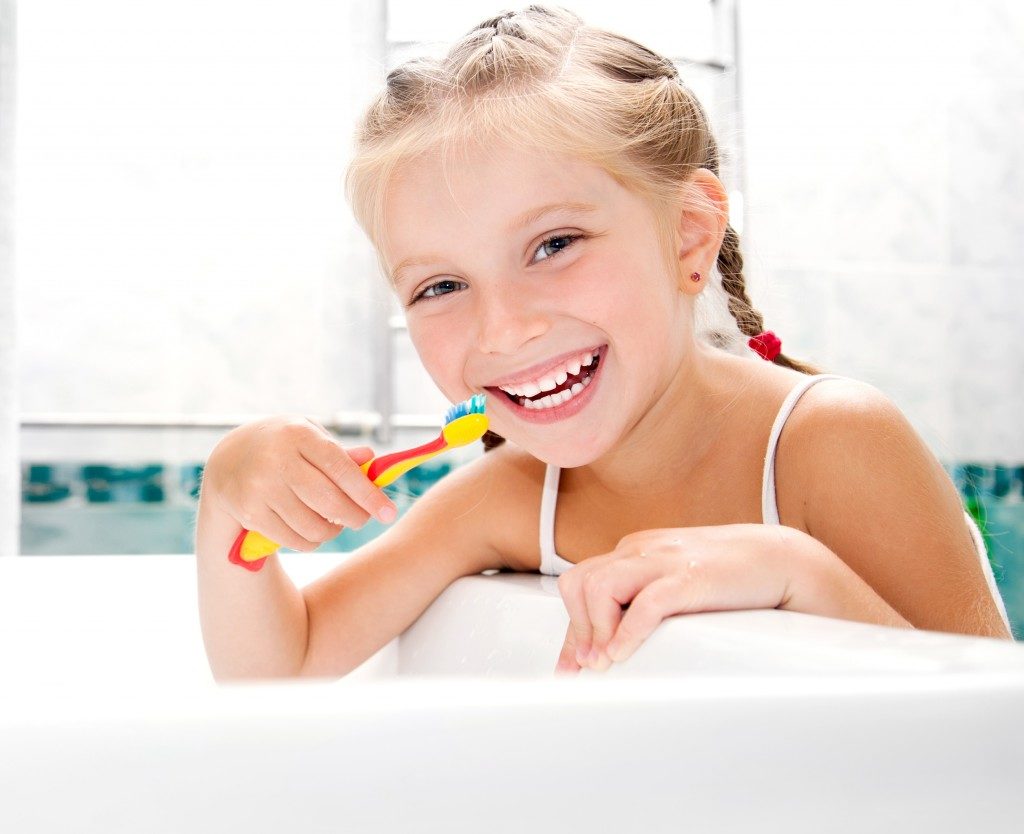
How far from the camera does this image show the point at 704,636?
445 mm

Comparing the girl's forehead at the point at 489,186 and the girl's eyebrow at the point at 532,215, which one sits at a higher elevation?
the girl's forehead at the point at 489,186

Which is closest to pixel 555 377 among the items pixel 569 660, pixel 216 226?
pixel 569 660

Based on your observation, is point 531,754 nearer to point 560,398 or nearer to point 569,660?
point 569,660

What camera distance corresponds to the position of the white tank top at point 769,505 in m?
0.84

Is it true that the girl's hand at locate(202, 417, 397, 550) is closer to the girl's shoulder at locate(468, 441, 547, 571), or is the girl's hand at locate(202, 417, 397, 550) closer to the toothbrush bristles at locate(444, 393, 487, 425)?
the toothbrush bristles at locate(444, 393, 487, 425)

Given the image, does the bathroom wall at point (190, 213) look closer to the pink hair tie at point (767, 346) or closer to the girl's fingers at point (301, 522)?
the pink hair tie at point (767, 346)

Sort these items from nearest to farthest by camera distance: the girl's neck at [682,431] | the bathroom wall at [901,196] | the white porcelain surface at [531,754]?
the white porcelain surface at [531,754], the girl's neck at [682,431], the bathroom wall at [901,196]

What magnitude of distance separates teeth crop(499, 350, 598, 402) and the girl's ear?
129mm

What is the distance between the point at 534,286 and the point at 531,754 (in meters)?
0.60

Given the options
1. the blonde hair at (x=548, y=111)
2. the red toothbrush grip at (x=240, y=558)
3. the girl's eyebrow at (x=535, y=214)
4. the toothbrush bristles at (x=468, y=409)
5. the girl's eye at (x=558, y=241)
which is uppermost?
the blonde hair at (x=548, y=111)

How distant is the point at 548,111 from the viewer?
2.82 ft

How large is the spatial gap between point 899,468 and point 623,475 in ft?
0.92

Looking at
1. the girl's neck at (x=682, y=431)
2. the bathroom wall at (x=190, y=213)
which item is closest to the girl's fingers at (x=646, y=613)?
the girl's neck at (x=682, y=431)

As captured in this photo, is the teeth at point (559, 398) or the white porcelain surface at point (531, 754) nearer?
the white porcelain surface at point (531, 754)
